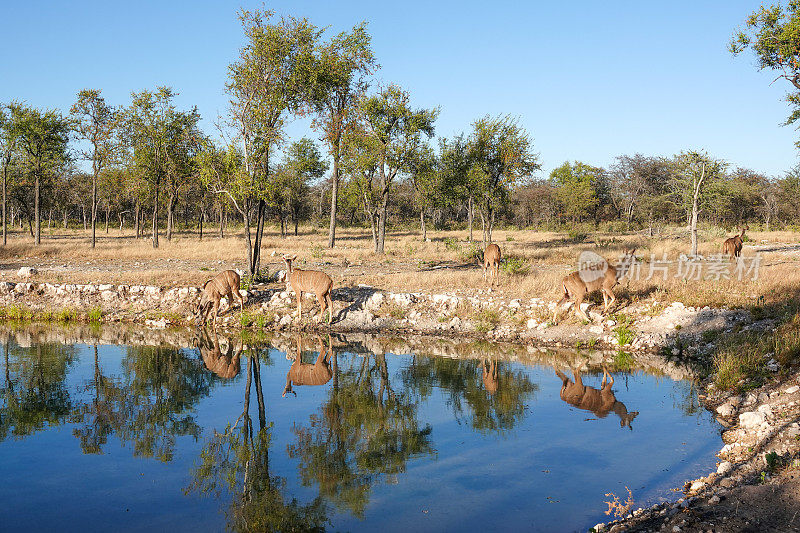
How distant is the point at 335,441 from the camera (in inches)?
436

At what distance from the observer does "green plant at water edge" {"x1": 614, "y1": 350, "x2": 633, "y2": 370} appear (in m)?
16.3

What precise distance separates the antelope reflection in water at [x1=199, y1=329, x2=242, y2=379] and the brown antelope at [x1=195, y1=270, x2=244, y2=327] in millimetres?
1092

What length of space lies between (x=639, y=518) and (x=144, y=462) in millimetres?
7941

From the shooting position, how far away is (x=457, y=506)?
8641 mm

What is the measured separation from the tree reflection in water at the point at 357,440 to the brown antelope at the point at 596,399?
3653 millimetres

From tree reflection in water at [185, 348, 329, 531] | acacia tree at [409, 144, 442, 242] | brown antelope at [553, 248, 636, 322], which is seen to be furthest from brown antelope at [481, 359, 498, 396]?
acacia tree at [409, 144, 442, 242]

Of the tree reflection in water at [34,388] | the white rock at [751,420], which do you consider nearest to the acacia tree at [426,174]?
the tree reflection in water at [34,388]

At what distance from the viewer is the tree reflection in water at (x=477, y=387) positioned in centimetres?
1259

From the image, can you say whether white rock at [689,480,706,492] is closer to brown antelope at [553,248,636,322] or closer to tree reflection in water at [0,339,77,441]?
brown antelope at [553,248,636,322]

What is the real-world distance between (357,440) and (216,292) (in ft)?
38.1

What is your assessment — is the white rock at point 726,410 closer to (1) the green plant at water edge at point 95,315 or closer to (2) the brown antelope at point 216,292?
(2) the brown antelope at point 216,292

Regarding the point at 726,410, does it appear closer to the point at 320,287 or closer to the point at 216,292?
the point at 320,287

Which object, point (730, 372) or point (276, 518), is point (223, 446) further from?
point (730, 372)

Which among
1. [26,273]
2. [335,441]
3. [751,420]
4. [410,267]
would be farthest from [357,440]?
[26,273]
